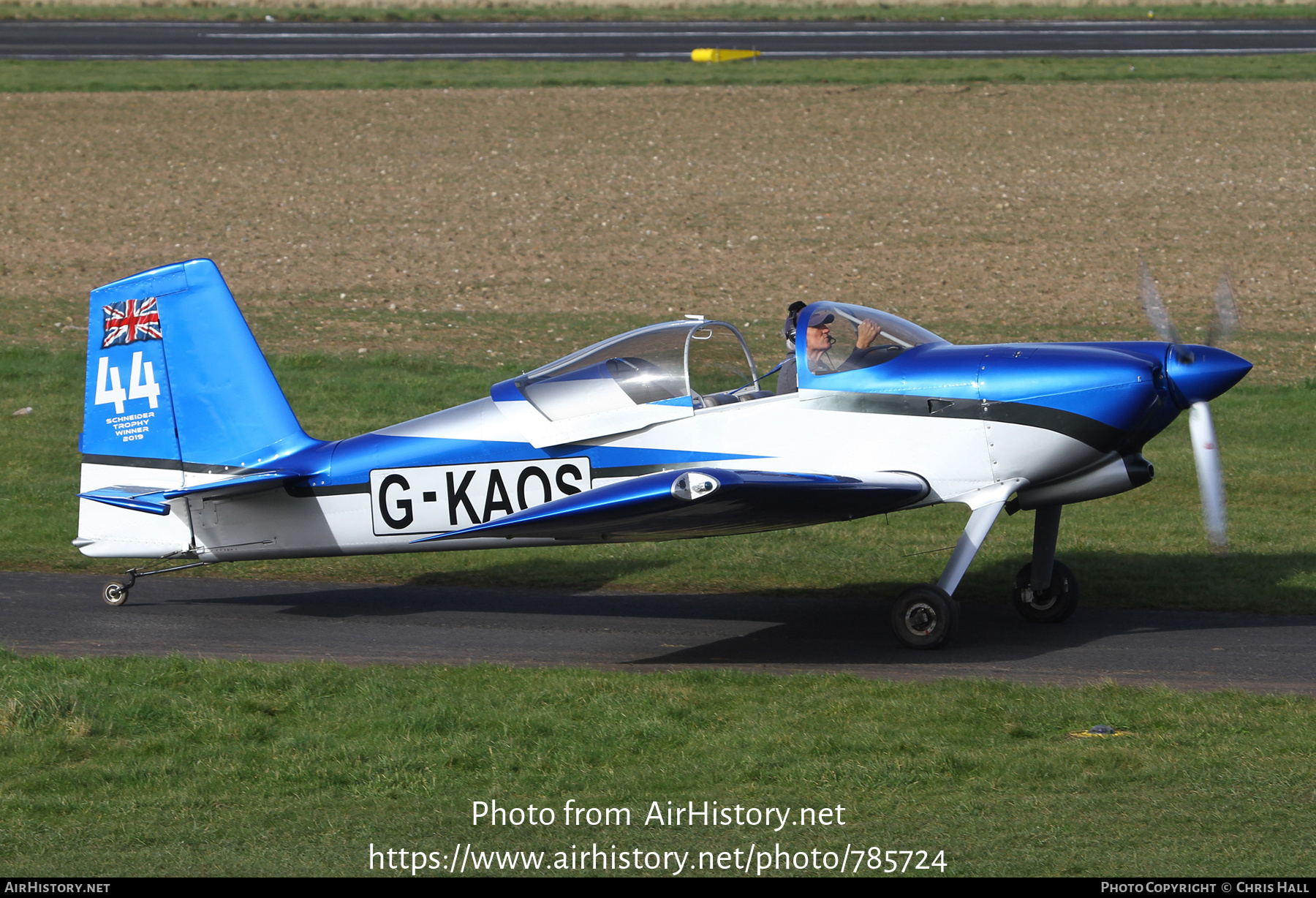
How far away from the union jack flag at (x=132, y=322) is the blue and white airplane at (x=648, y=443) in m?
0.02

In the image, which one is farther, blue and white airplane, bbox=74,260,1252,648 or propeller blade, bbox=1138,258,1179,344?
propeller blade, bbox=1138,258,1179,344

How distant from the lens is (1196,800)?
248 inches

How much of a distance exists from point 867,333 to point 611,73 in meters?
25.1

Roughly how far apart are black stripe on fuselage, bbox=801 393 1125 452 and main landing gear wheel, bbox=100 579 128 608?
5.52m

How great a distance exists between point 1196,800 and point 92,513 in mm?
7992

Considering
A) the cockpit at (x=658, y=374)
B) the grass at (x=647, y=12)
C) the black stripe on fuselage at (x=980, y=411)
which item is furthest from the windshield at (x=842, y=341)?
the grass at (x=647, y=12)

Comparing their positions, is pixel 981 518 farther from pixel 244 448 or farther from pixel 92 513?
pixel 92 513

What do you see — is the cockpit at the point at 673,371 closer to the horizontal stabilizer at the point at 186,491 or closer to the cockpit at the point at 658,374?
the cockpit at the point at 658,374

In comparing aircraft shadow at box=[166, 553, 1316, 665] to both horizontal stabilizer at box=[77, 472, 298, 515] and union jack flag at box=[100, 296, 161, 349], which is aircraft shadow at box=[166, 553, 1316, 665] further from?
union jack flag at box=[100, 296, 161, 349]

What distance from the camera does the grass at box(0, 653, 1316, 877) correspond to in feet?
19.5

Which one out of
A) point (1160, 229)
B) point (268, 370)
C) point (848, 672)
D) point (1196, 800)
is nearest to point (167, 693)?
point (268, 370)

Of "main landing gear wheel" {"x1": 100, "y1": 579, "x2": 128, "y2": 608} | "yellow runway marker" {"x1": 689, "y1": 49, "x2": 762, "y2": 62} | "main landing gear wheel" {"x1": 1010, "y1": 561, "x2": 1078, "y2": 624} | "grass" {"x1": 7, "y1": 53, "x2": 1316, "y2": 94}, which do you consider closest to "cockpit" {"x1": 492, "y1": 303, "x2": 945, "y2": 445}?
"main landing gear wheel" {"x1": 1010, "y1": 561, "x2": 1078, "y2": 624}

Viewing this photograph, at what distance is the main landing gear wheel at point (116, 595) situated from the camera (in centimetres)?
1069

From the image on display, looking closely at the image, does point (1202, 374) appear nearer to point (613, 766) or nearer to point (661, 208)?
point (613, 766)
